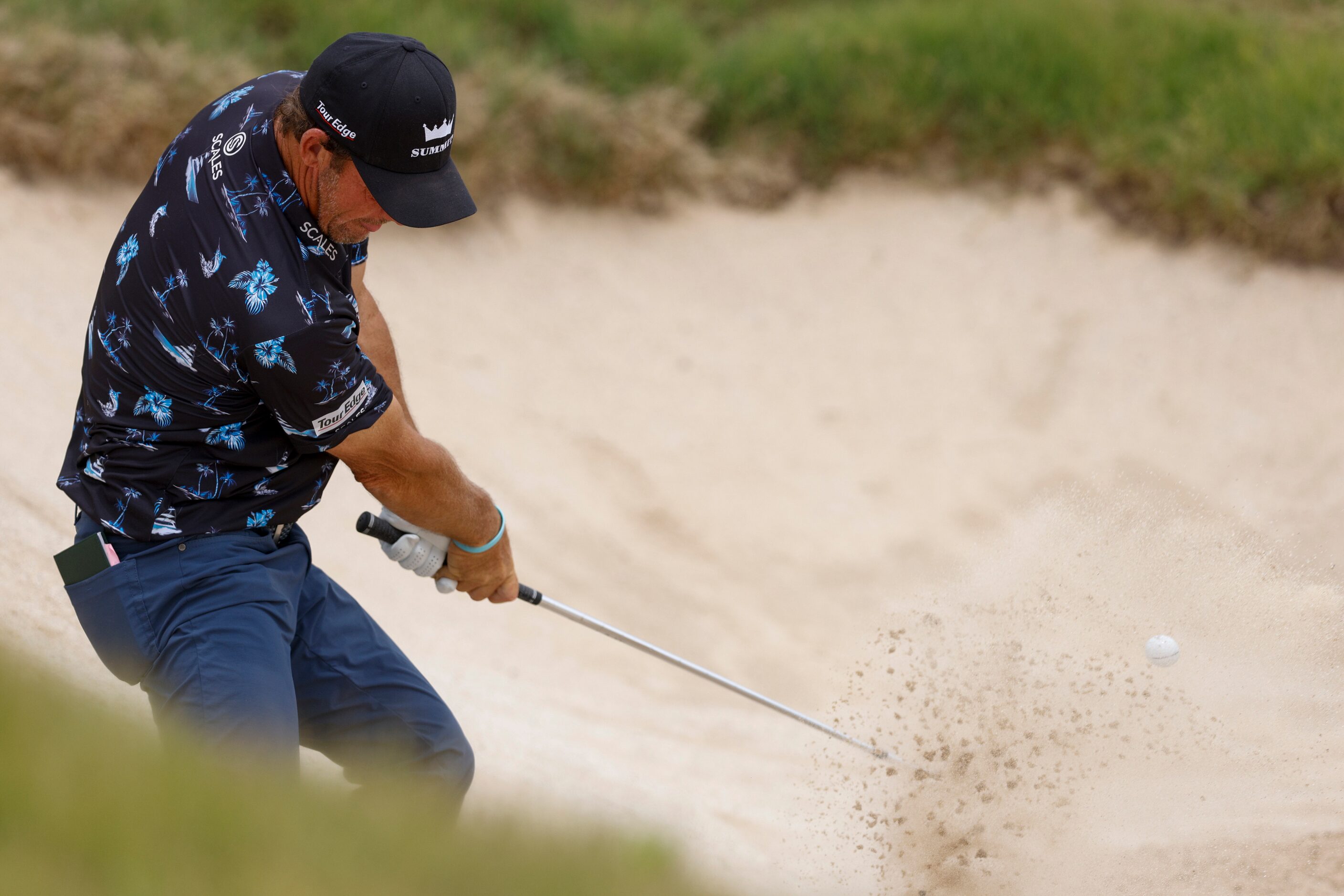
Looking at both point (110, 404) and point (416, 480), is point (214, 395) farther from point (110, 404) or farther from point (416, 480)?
point (416, 480)

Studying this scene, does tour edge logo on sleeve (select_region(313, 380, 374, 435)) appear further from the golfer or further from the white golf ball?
the white golf ball

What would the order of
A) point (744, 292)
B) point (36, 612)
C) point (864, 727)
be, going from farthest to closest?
point (744, 292) < point (864, 727) < point (36, 612)

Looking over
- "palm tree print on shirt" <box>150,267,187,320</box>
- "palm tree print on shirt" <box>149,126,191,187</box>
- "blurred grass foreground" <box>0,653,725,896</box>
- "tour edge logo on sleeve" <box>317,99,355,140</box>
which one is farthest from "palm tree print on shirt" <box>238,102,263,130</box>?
"blurred grass foreground" <box>0,653,725,896</box>

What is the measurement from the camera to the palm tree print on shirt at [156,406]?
8.44ft

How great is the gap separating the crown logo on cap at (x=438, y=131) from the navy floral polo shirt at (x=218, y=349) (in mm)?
293

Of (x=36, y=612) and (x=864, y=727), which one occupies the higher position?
(x=36, y=612)

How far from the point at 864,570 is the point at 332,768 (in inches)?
107

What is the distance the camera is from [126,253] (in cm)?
261

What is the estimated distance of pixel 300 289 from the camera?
95.8 inches

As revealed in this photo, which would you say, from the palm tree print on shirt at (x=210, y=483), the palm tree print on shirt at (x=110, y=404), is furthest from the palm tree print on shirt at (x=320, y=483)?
the palm tree print on shirt at (x=110, y=404)

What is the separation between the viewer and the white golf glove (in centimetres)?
297

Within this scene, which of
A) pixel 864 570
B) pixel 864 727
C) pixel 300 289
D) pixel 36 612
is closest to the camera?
pixel 300 289

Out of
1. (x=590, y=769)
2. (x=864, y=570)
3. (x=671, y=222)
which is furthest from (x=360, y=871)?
(x=671, y=222)

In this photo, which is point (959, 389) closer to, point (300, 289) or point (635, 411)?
point (635, 411)
